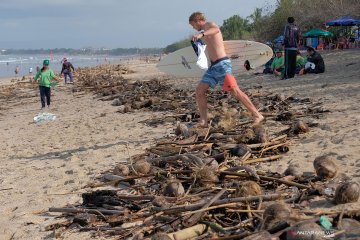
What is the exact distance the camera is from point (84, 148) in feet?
24.6

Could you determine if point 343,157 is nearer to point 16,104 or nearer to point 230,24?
point 16,104

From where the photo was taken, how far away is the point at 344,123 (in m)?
6.65

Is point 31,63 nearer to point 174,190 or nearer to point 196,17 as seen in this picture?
point 196,17

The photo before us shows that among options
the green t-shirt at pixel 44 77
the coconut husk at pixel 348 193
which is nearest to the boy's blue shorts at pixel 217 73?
the coconut husk at pixel 348 193

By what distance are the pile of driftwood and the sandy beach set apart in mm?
217

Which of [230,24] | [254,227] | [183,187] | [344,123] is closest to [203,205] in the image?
[254,227]

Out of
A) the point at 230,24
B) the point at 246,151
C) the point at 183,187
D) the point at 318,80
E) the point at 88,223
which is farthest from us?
the point at 230,24

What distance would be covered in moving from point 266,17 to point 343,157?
177ft

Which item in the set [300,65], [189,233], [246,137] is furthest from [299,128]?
[300,65]

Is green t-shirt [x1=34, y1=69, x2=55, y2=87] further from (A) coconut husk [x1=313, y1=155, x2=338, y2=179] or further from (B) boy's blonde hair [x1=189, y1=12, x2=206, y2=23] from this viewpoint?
(A) coconut husk [x1=313, y1=155, x2=338, y2=179]

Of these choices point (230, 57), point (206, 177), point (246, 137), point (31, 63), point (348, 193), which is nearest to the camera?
point (348, 193)

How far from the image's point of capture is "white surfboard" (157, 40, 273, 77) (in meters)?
10.2

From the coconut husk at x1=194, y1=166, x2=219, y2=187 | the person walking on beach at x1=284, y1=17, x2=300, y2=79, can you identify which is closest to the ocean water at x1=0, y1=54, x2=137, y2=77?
the person walking on beach at x1=284, y1=17, x2=300, y2=79

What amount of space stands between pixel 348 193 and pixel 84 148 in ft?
16.2
